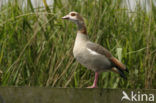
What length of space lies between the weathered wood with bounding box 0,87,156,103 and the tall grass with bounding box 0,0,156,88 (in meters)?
0.35

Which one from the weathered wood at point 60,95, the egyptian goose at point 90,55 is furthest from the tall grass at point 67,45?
the weathered wood at point 60,95

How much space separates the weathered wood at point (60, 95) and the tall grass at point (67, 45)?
1.14 feet

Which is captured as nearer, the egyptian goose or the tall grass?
the egyptian goose

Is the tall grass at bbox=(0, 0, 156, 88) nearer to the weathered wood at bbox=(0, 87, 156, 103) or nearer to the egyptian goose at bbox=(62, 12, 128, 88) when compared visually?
the egyptian goose at bbox=(62, 12, 128, 88)

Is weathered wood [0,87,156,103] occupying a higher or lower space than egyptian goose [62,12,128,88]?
lower

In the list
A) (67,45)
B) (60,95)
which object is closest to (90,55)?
(60,95)

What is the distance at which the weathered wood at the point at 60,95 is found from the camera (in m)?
2.17

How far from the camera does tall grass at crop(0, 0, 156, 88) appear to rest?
2.65 metres

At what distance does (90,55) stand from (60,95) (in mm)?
364

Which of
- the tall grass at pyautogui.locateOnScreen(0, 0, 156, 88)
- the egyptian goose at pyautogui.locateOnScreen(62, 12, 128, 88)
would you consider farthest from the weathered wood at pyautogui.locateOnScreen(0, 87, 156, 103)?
the tall grass at pyautogui.locateOnScreen(0, 0, 156, 88)

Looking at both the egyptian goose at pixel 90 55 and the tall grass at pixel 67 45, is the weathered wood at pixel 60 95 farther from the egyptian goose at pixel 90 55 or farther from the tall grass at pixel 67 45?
the tall grass at pixel 67 45

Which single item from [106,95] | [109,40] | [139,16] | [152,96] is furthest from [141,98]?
[139,16]

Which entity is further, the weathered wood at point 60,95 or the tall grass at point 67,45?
the tall grass at point 67,45

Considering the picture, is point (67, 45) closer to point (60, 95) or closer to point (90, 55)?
point (90, 55)
